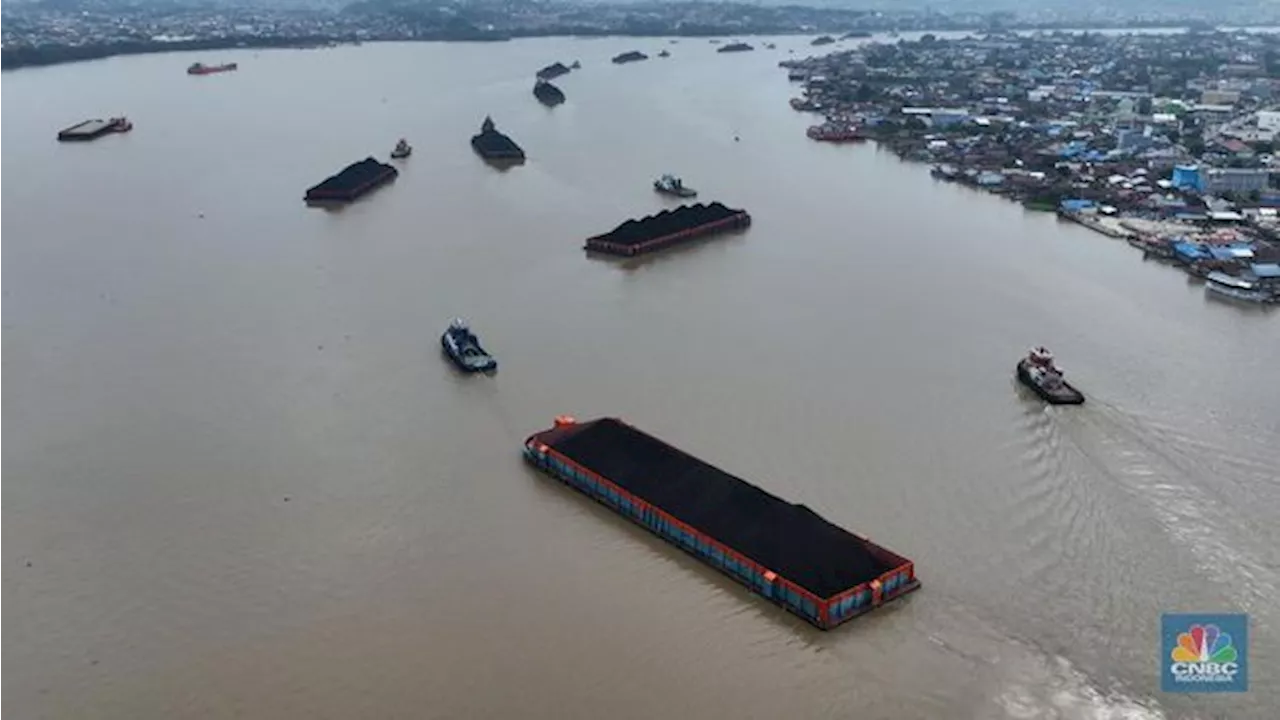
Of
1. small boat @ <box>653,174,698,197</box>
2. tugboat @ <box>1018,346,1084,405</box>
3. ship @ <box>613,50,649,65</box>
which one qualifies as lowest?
ship @ <box>613,50,649,65</box>

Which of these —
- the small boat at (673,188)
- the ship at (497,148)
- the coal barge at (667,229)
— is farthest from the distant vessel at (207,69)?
the coal barge at (667,229)

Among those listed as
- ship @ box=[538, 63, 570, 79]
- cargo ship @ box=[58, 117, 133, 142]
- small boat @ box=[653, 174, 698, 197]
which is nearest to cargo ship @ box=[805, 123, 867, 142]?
small boat @ box=[653, 174, 698, 197]

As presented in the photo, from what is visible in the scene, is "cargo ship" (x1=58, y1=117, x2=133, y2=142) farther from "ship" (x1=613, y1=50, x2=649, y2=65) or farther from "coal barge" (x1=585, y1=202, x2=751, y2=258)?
"ship" (x1=613, y1=50, x2=649, y2=65)

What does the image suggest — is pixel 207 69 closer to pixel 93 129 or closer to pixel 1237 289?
pixel 93 129

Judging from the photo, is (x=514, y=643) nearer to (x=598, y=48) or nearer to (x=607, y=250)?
(x=607, y=250)

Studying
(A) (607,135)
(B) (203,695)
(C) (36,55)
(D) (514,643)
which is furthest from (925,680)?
(C) (36,55)

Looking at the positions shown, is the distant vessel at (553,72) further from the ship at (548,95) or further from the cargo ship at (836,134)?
the cargo ship at (836,134)
